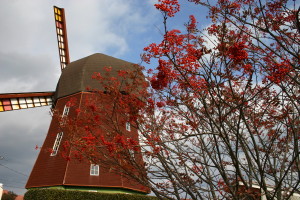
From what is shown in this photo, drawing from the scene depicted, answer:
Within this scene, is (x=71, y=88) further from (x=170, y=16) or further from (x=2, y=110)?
(x=170, y=16)

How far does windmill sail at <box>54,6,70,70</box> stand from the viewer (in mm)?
30641

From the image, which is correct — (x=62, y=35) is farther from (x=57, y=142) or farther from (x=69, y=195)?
(x=69, y=195)

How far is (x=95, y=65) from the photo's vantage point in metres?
23.9

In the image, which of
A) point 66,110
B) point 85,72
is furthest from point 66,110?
point 85,72

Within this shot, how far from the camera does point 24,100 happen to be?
2505 cm

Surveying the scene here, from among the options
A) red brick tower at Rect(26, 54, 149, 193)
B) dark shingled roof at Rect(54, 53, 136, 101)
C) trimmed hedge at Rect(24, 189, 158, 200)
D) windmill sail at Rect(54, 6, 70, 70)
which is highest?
windmill sail at Rect(54, 6, 70, 70)

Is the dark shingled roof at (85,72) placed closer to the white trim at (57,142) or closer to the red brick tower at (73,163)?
the red brick tower at (73,163)

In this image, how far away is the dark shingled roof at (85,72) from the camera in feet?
74.3

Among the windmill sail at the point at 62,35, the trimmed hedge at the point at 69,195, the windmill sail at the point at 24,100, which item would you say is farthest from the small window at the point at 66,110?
the windmill sail at the point at 62,35

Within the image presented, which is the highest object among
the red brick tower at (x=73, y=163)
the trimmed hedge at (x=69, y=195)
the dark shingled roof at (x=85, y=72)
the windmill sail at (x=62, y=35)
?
the windmill sail at (x=62, y=35)

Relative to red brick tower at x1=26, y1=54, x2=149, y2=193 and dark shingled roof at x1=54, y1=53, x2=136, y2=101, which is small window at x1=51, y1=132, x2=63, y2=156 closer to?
red brick tower at x1=26, y1=54, x2=149, y2=193

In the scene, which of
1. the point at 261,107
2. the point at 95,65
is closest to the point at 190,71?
the point at 261,107

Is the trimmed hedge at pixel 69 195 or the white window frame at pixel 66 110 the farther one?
the white window frame at pixel 66 110

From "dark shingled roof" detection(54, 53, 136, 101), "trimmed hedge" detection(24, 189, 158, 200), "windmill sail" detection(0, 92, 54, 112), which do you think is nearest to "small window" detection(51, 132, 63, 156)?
"trimmed hedge" detection(24, 189, 158, 200)
